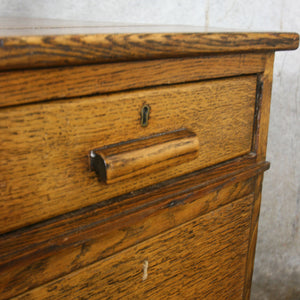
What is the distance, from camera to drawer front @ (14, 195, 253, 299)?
0.57 m

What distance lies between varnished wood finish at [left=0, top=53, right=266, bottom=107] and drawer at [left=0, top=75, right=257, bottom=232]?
1 centimetres

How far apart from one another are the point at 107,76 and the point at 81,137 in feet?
0.29

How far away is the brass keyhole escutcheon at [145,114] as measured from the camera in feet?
1.86

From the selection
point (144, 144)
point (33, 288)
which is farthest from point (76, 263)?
point (144, 144)

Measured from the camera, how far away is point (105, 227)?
0.55 m

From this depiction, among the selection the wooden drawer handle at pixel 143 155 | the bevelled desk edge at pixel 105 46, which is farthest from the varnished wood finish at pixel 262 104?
the wooden drawer handle at pixel 143 155

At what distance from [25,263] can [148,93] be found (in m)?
0.28

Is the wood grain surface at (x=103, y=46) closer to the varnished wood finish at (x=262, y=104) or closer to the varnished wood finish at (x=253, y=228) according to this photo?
the varnished wood finish at (x=262, y=104)

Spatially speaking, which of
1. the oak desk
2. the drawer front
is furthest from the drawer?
the drawer front

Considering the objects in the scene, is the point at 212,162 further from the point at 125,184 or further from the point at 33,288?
the point at 33,288

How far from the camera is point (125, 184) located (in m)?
0.59

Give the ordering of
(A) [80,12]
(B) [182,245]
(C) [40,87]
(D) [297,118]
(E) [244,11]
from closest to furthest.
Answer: (C) [40,87]
(B) [182,245]
(A) [80,12]
(E) [244,11]
(D) [297,118]

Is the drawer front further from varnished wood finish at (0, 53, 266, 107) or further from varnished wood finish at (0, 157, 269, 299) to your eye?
varnished wood finish at (0, 53, 266, 107)

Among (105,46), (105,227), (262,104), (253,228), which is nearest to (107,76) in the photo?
(105,46)
